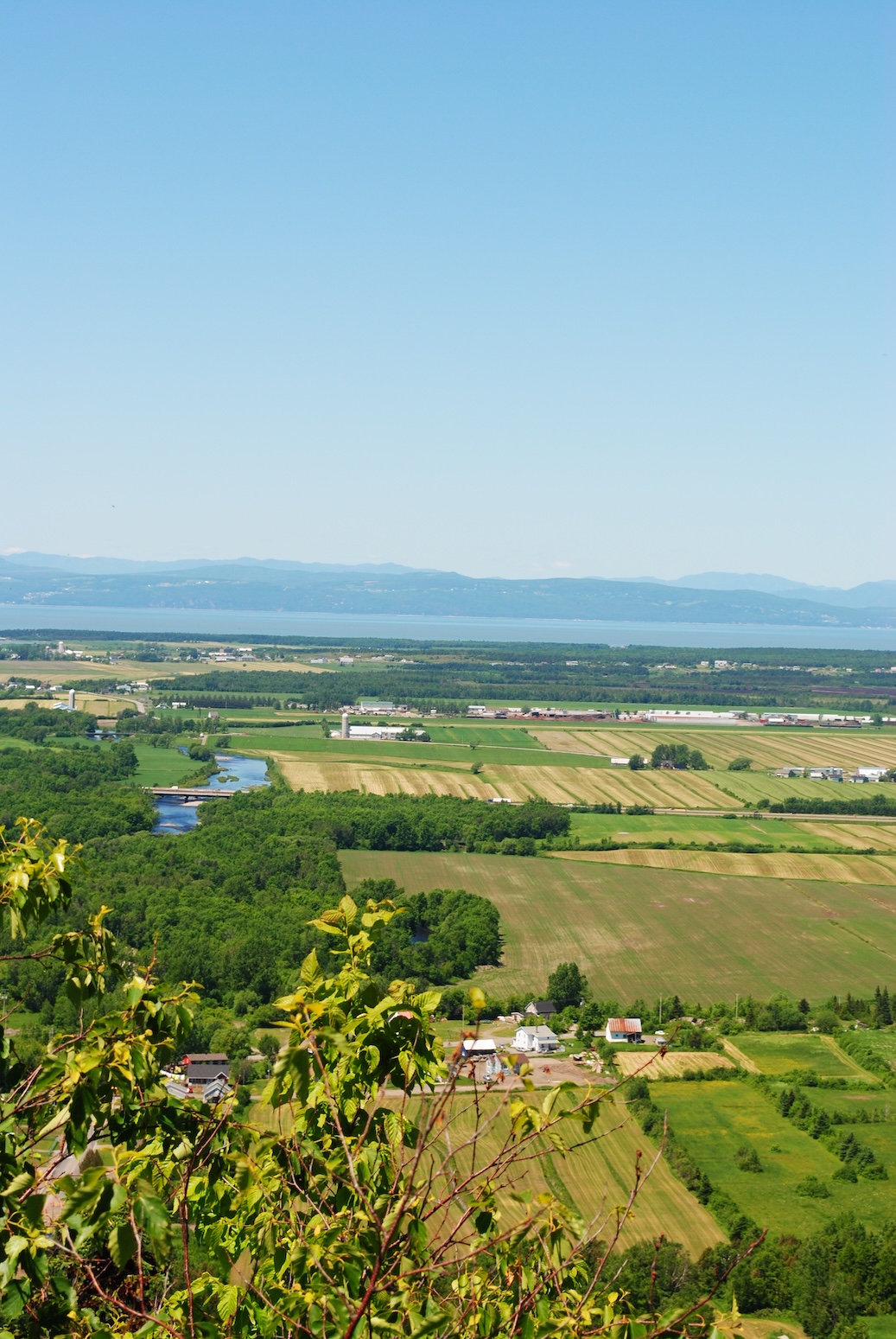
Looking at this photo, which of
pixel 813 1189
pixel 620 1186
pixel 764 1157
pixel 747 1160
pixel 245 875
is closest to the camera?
pixel 620 1186

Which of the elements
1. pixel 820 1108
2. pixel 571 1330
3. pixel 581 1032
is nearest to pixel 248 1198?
pixel 571 1330

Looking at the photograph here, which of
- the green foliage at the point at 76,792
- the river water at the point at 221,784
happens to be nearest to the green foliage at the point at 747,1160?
the green foliage at the point at 76,792

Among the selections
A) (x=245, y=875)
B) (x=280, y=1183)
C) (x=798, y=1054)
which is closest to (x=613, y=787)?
(x=245, y=875)

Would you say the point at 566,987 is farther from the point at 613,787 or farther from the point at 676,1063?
the point at 613,787

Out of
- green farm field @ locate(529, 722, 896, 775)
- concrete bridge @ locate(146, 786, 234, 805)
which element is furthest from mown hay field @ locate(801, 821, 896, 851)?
concrete bridge @ locate(146, 786, 234, 805)

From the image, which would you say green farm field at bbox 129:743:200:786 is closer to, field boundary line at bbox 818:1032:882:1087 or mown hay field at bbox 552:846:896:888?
mown hay field at bbox 552:846:896:888

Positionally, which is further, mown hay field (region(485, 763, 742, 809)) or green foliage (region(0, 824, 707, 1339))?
mown hay field (region(485, 763, 742, 809))

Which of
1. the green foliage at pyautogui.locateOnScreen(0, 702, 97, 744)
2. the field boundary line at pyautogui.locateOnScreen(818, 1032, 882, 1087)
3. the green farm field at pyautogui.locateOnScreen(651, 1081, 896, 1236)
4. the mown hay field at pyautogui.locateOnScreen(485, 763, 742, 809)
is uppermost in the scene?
the green foliage at pyautogui.locateOnScreen(0, 702, 97, 744)
